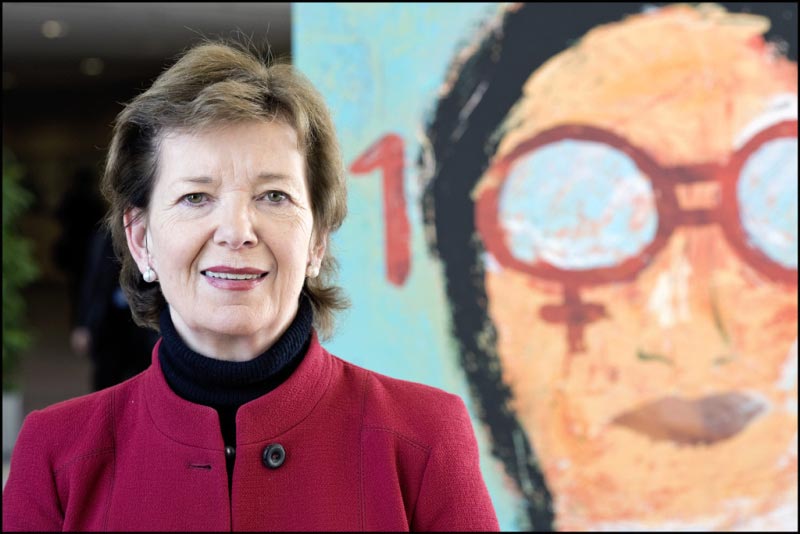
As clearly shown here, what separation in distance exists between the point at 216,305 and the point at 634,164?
2.30 meters

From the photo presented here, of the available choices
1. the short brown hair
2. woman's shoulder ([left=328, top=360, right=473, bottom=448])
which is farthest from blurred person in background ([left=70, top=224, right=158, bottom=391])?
woman's shoulder ([left=328, top=360, right=473, bottom=448])

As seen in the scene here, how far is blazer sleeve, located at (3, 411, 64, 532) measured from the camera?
149 cm

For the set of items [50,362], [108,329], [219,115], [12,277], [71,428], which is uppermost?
[219,115]

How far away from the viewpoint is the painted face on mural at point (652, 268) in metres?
3.50

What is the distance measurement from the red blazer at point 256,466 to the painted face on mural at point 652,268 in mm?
1936

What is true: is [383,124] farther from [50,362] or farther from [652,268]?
[50,362]

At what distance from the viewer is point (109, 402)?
1.63 metres

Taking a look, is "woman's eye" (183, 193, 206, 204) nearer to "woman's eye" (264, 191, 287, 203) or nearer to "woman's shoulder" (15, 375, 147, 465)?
"woman's eye" (264, 191, 287, 203)

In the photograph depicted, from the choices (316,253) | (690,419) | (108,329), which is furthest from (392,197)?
(108,329)

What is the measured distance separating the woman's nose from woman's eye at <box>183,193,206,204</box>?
1.5 inches

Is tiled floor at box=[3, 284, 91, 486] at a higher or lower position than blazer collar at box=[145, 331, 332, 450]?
lower

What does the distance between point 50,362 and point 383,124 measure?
6.85 metres

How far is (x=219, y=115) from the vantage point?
60.6 inches

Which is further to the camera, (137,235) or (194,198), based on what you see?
(137,235)
